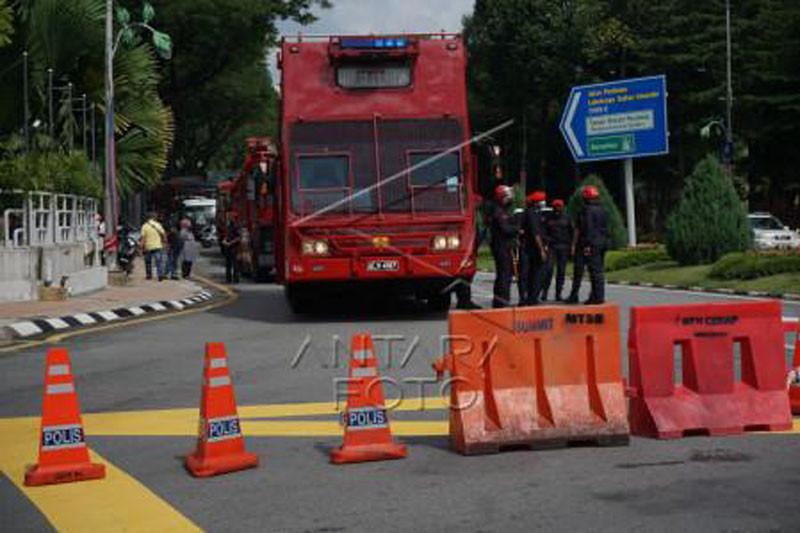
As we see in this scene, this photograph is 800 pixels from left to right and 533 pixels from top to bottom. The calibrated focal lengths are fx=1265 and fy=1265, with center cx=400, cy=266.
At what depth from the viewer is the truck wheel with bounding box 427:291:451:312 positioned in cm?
2080

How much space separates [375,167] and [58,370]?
35.4 feet

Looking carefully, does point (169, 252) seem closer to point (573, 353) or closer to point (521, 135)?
point (573, 353)

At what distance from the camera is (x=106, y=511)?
22.4ft

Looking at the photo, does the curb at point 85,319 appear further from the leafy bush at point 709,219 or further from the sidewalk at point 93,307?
the leafy bush at point 709,219

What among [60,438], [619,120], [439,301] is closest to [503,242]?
[439,301]

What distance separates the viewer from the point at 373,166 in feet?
59.6

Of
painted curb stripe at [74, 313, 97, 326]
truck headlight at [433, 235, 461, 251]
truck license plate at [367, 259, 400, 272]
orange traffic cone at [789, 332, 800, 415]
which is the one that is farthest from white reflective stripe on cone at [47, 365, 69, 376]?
painted curb stripe at [74, 313, 97, 326]

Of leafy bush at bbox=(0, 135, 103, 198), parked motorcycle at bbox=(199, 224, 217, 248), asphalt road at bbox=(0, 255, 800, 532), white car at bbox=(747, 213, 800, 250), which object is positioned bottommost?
asphalt road at bbox=(0, 255, 800, 532)

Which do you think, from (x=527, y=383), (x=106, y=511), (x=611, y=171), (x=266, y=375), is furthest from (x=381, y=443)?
(x=611, y=171)

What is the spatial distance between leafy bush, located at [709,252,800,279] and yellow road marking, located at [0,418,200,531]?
22054mm

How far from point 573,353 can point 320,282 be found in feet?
33.8

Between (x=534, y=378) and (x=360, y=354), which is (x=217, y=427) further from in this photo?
(x=534, y=378)

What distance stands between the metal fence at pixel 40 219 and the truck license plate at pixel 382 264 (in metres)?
6.63

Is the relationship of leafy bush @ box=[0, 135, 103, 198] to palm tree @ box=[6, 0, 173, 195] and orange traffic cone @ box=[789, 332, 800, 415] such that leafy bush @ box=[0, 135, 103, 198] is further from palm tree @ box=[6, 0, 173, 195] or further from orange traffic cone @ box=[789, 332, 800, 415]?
orange traffic cone @ box=[789, 332, 800, 415]
